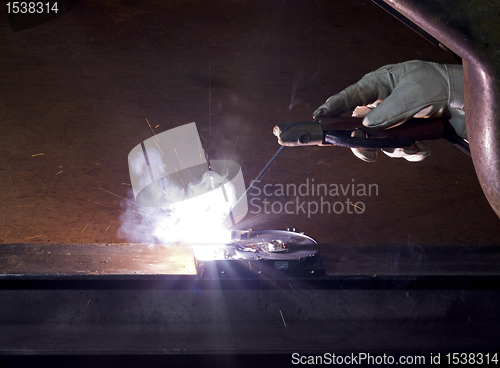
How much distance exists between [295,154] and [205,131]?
95cm

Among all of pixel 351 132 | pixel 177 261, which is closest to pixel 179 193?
pixel 177 261

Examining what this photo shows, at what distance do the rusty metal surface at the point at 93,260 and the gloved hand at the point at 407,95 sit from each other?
0.84 metres

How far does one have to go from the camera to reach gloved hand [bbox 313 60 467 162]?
5.30 ft

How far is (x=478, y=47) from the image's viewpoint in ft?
2.97

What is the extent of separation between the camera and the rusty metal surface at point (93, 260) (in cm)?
162

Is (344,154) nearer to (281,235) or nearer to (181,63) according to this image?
(281,235)

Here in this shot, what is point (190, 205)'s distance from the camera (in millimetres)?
2082

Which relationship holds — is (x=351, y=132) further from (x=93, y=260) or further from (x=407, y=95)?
(x=93, y=260)

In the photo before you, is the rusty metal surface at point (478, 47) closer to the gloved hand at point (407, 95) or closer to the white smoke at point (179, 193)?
the gloved hand at point (407, 95)

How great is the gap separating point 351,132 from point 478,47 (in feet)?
1.99

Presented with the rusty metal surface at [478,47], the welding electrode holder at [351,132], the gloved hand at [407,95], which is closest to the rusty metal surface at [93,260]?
the welding electrode holder at [351,132]

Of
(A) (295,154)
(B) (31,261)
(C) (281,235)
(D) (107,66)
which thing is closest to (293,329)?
(C) (281,235)

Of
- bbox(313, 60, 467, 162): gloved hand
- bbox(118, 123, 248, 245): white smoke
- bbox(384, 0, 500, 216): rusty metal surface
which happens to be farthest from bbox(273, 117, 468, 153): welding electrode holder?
bbox(118, 123, 248, 245): white smoke

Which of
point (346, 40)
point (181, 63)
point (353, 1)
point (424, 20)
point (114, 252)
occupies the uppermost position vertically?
point (353, 1)
